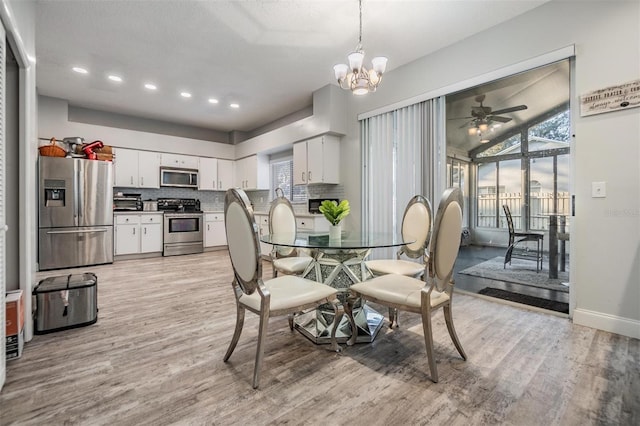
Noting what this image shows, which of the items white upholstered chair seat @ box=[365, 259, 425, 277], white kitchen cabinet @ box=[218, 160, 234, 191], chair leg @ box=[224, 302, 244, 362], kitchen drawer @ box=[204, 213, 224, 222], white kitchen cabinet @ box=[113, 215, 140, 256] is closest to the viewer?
chair leg @ box=[224, 302, 244, 362]

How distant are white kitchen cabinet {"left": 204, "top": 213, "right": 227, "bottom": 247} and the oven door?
0.19 meters

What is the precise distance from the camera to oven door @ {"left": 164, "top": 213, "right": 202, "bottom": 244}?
232 inches

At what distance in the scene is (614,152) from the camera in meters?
2.28

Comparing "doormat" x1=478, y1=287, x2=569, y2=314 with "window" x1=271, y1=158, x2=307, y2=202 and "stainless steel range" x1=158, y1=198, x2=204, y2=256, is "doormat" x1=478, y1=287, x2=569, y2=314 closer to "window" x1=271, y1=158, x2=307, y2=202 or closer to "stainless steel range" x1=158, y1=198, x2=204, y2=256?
"window" x1=271, y1=158, x2=307, y2=202

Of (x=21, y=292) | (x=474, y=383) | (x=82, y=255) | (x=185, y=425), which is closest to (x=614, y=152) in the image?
(x=474, y=383)

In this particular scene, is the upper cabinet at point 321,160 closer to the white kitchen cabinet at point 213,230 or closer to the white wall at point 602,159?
the white wall at point 602,159

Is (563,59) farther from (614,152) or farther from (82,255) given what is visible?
(82,255)

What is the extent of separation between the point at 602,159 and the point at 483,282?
180cm

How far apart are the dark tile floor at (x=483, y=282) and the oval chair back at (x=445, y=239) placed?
1935 millimetres

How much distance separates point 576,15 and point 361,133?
2467mm

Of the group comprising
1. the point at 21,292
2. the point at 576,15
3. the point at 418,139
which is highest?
the point at 576,15

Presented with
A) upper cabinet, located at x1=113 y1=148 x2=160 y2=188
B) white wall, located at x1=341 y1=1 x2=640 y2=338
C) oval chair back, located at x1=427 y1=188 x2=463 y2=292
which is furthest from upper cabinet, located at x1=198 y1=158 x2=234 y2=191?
oval chair back, located at x1=427 y1=188 x2=463 y2=292

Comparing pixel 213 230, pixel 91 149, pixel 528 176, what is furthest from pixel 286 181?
pixel 528 176

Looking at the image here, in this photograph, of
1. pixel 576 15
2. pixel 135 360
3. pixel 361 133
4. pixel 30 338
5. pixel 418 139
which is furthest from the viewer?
pixel 361 133
